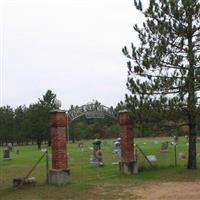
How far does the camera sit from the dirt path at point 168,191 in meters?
14.8

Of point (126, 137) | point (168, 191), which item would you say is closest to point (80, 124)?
point (126, 137)

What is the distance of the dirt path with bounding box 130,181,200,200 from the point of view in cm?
1482

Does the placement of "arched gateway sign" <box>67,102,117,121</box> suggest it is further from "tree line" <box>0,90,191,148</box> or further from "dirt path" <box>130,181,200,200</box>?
"dirt path" <box>130,181,200,200</box>

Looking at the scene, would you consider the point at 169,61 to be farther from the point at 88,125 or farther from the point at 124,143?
the point at 88,125

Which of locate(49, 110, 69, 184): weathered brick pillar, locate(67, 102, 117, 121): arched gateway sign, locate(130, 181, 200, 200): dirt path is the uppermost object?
locate(67, 102, 117, 121): arched gateway sign

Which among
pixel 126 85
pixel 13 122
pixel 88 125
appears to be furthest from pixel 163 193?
pixel 88 125

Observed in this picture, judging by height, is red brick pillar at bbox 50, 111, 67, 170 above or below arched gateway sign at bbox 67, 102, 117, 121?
below

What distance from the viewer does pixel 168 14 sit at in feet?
70.0

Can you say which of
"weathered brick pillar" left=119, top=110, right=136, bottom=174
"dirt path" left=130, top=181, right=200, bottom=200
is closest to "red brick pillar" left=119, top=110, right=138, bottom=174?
"weathered brick pillar" left=119, top=110, right=136, bottom=174

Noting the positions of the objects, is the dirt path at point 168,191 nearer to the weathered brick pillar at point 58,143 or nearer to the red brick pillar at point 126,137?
the weathered brick pillar at point 58,143

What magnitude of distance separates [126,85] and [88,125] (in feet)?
232

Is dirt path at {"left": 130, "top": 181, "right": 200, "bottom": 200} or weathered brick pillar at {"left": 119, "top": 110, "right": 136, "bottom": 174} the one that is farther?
weathered brick pillar at {"left": 119, "top": 110, "right": 136, "bottom": 174}

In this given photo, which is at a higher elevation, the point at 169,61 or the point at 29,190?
the point at 169,61

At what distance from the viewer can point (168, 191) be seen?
16.0 metres
